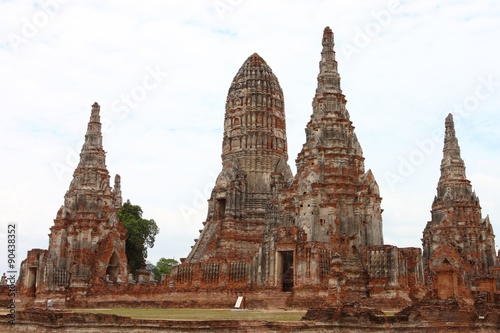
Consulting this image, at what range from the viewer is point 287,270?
38188 millimetres

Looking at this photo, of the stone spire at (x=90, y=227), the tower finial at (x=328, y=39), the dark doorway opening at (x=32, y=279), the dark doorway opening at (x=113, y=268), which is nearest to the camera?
the tower finial at (x=328, y=39)

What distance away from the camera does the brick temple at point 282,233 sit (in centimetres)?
3478

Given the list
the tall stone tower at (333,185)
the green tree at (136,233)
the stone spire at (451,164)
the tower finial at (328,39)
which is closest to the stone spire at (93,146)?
the green tree at (136,233)

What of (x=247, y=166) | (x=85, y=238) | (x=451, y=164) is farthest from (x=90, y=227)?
(x=451, y=164)

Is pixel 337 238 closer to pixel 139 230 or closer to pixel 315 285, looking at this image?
pixel 315 285

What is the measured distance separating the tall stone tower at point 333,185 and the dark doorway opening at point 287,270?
195 cm

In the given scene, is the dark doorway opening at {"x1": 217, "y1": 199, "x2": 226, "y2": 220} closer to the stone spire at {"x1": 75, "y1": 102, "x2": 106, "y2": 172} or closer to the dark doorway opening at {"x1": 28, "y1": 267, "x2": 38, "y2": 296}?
the stone spire at {"x1": 75, "y1": 102, "x2": 106, "y2": 172}

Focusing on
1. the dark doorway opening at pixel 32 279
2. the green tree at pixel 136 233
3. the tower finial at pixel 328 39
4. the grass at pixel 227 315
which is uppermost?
the tower finial at pixel 328 39

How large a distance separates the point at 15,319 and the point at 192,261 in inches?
773

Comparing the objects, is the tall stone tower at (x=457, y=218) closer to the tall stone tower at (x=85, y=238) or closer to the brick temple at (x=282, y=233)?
the brick temple at (x=282, y=233)

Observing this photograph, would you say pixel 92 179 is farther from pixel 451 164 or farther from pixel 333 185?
pixel 451 164

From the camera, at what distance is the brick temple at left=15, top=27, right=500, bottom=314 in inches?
1369

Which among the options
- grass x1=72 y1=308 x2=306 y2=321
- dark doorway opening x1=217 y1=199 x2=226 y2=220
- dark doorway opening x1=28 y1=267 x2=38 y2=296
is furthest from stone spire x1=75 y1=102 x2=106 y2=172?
grass x1=72 y1=308 x2=306 y2=321

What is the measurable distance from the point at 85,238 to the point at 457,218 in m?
29.8
